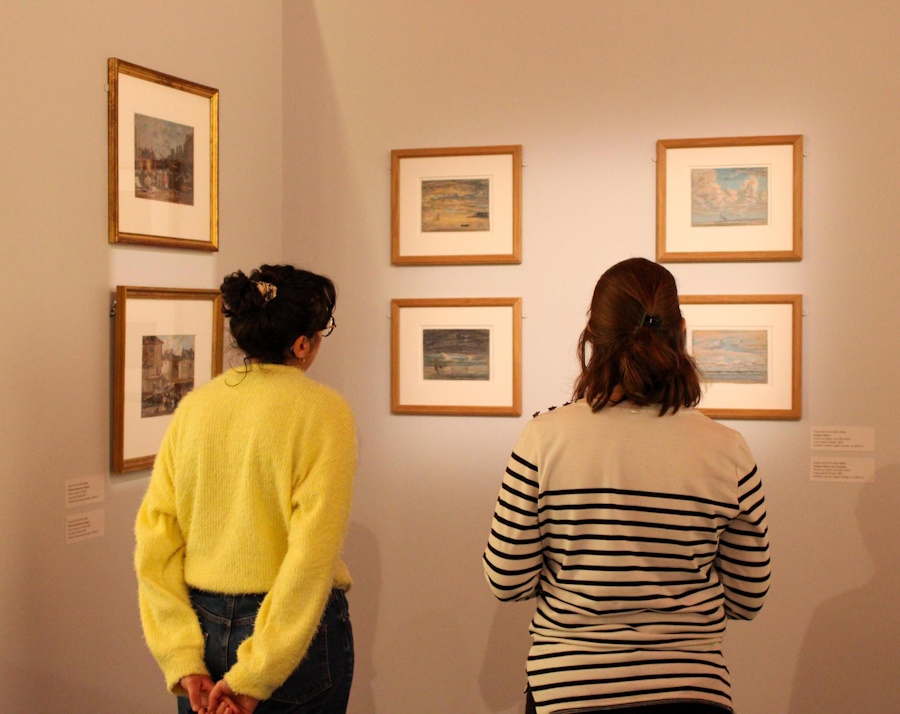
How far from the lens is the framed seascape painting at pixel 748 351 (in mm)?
2863

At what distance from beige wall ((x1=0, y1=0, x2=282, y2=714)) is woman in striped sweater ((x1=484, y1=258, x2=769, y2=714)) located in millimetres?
1335

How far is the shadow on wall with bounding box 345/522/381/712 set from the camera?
3.20 m

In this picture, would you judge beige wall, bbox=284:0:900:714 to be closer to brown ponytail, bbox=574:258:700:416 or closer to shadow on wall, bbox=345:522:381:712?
shadow on wall, bbox=345:522:381:712

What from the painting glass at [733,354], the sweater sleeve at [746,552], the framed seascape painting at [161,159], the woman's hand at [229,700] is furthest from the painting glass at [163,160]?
the sweater sleeve at [746,552]

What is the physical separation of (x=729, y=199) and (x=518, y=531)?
1764 millimetres

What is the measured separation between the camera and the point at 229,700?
1.69 meters

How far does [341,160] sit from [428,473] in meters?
1.23

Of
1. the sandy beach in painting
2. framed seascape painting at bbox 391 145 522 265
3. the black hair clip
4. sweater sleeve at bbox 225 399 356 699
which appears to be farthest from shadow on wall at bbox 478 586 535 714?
the black hair clip

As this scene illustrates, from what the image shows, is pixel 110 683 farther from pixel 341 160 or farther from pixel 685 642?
pixel 341 160

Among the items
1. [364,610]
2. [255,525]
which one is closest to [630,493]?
[255,525]

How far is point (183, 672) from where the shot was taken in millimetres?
1714

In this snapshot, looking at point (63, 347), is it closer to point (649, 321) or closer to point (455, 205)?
point (455, 205)

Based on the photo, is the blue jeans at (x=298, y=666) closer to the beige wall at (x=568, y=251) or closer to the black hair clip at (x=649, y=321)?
the black hair clip at (x=649, y=321)

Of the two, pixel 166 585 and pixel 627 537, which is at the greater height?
pixel 627 537
